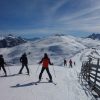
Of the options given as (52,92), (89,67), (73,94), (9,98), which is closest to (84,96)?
(73,94)

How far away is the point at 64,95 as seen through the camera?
1266 centimetres

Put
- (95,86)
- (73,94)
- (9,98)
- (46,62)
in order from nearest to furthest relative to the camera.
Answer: (9,98) → (73,94) → (95,86) → (46,62)

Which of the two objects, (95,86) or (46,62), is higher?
(46,62)

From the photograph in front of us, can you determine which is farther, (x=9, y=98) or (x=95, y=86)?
(x=95, y=86)

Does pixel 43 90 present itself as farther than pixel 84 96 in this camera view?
Yes

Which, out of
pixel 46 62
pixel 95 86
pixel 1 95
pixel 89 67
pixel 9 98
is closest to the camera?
pixel 9 98

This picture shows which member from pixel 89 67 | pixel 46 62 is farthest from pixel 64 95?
pixel 89 67

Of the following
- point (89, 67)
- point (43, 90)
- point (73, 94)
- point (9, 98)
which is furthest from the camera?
point (89, 67)

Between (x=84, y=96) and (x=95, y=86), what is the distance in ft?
9.03

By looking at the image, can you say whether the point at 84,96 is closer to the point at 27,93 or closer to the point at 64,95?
the point at 64,95

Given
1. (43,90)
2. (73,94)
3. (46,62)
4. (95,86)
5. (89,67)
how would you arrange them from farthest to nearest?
Result: (89,67) < (46,62) < (95,86) < (43,90) < (73,94)

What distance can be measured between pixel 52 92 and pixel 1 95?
2760 millimetres

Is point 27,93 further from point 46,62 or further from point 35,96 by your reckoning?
point 46,62

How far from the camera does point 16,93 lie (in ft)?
42.1
